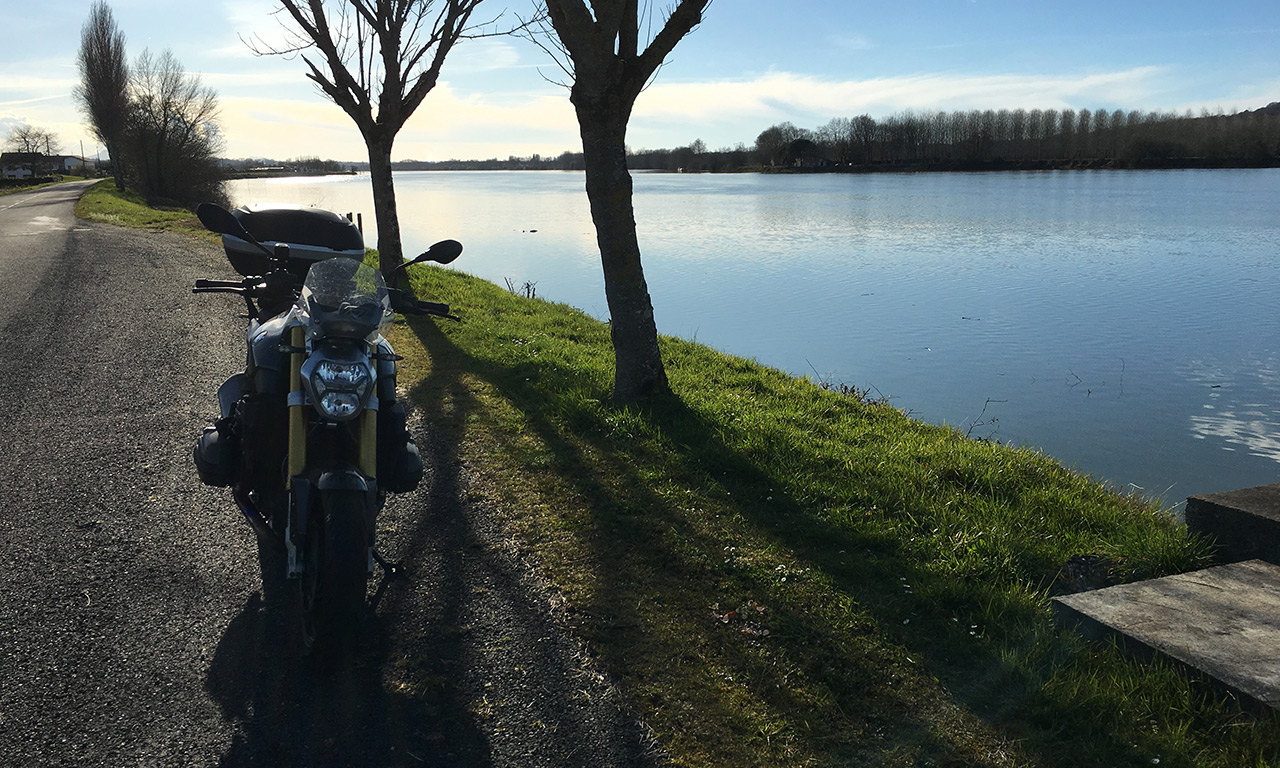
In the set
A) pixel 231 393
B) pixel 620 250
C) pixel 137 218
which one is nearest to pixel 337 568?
pixel 231 393

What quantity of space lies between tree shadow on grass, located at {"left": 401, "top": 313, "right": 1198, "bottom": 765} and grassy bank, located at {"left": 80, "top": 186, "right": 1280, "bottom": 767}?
1 cm

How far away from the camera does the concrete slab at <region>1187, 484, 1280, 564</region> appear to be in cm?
350

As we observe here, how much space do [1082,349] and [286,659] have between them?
36.9ft

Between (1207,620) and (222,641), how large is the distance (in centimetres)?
372

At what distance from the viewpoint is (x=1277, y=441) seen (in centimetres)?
770

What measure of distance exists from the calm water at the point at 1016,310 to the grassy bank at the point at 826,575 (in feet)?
9.52

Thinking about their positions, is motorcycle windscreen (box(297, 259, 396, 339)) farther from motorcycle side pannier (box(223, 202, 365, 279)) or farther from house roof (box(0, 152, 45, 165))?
house roof (box(0, 152, 45, 165))

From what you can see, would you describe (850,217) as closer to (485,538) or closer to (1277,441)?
(1277,441)

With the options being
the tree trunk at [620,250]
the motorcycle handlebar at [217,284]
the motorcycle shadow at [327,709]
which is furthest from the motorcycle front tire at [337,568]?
the tree trunk at [620,250]

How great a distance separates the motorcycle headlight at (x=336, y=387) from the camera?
285 cm

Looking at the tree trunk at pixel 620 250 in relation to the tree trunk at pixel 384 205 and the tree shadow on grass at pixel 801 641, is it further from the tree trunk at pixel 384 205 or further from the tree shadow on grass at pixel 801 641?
the tree trunk at pixel 384 205

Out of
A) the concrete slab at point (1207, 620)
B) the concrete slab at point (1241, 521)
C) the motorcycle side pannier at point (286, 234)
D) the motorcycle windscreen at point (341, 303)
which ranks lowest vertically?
the concrete slab at point (1207, 620)

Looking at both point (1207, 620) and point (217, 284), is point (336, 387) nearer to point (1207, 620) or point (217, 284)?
point (217, 284)

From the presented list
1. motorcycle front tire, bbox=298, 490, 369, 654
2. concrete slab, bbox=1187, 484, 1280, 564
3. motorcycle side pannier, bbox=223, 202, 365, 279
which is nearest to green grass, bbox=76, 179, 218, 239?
motorcycle side pannier, bbox=223, 202, 365, 279
